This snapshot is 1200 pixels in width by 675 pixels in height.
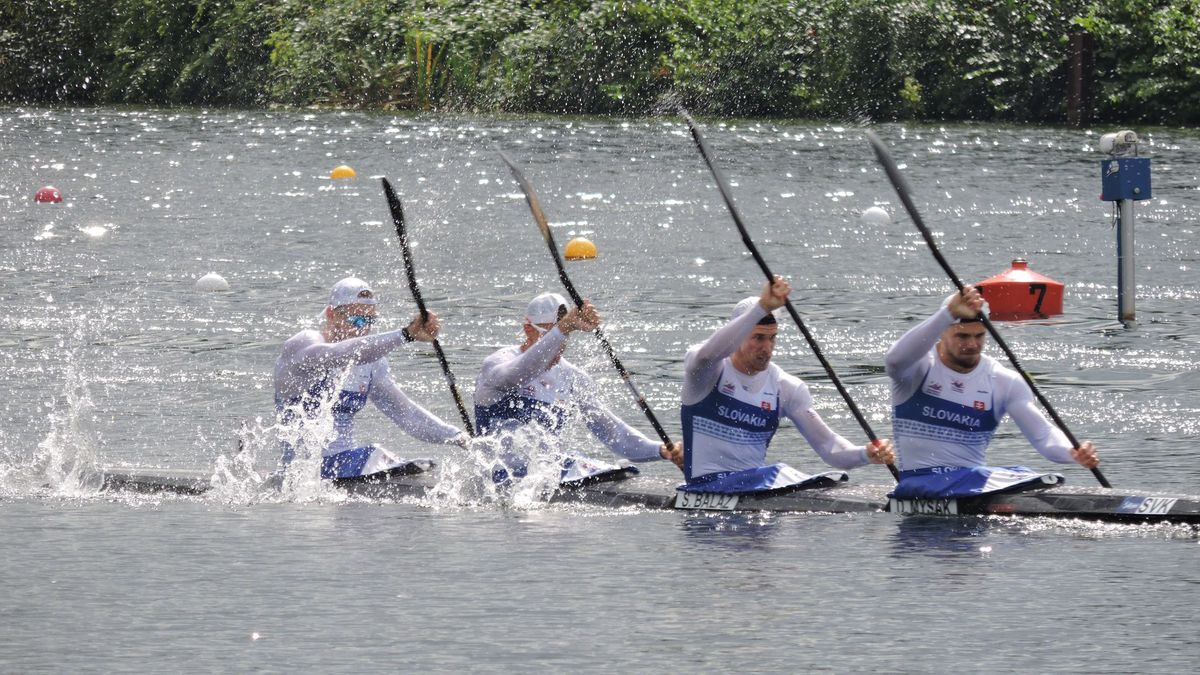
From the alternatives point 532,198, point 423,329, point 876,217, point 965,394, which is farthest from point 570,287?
point 876,217

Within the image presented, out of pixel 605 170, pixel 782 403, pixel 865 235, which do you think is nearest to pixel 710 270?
pixel 865 235

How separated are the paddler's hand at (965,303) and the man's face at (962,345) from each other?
47 cm

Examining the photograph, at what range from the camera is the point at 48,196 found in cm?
3234

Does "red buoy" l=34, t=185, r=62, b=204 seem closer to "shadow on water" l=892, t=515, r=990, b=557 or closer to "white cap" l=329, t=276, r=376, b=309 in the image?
"white cap" l=329, t=276, r=376, b=309

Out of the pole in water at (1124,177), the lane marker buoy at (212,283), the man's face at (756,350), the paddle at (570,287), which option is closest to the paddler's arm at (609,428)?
the paddle at (570,287)

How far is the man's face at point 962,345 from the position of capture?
1109 cm

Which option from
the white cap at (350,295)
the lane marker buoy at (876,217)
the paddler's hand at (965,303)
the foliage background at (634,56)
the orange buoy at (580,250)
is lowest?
the foliage background at (634,56)

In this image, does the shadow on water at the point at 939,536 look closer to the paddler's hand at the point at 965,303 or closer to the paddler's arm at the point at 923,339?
the paddler's arm at the point at 923,339

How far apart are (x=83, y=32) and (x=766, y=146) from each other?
2586 cm

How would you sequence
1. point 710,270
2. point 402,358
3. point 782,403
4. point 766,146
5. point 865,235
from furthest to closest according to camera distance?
point 766,146 → point 865,235 → point 710,270 → point 402,358 → point 782,403

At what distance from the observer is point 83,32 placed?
57.3 metres

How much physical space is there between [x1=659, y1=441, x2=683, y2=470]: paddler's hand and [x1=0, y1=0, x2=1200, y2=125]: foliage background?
32307 mm

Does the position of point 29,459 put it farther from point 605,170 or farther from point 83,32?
point 83,32

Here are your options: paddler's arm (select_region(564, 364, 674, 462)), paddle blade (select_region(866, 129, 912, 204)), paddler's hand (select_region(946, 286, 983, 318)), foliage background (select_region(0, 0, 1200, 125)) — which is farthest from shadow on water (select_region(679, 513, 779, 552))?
foliage background (select_region(0, 0, 1200, 125))
